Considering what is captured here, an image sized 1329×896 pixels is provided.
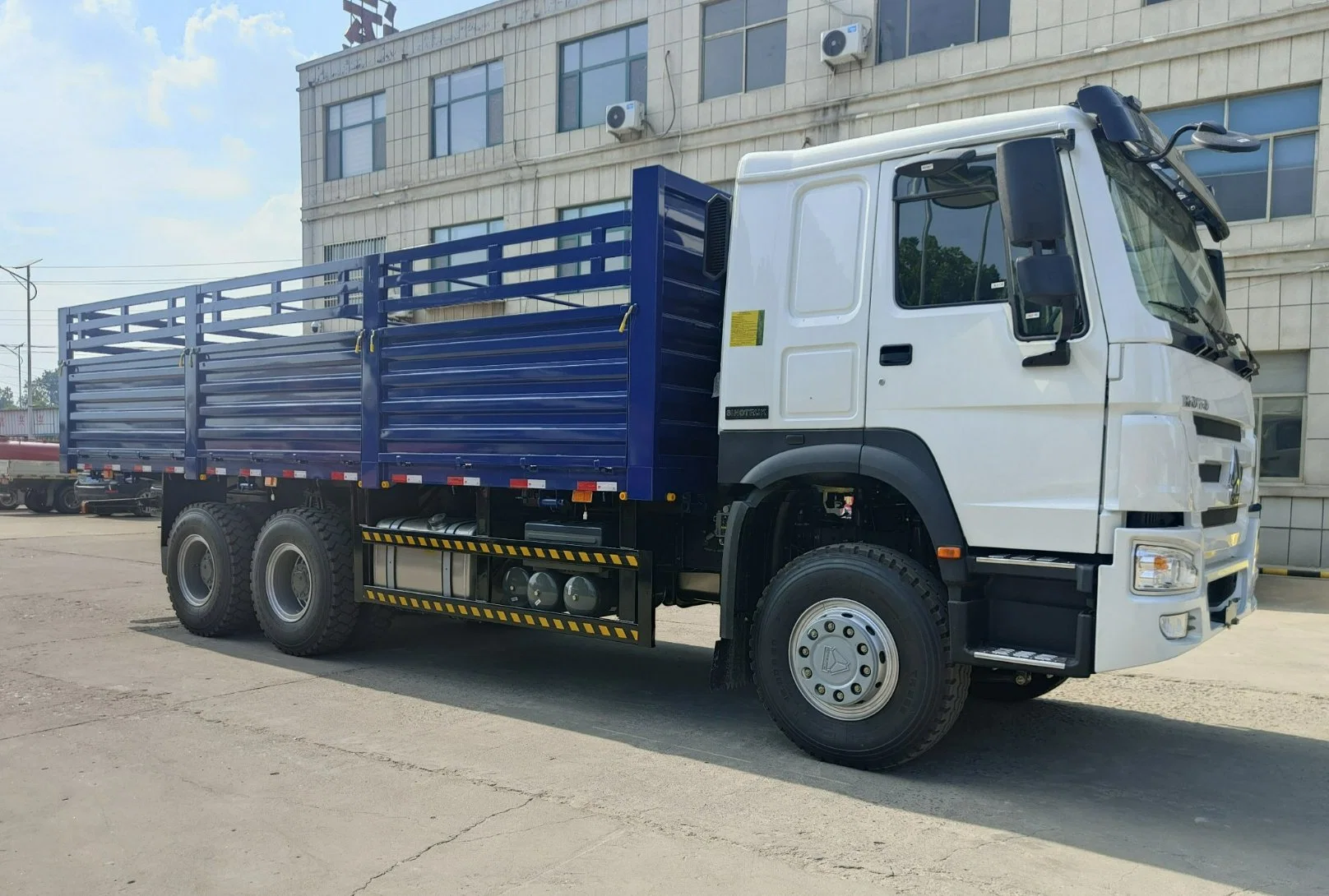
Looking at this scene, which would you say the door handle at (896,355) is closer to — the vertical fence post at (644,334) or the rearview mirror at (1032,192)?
the rearview mirror at (1032,192)

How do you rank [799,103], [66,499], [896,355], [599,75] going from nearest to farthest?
[896,355] → [799,103] → [599,75] → [66,499]

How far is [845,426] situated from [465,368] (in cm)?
280

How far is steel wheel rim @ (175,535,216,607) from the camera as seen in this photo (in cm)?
884

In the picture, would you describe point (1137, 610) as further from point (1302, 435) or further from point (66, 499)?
point (66, 499)

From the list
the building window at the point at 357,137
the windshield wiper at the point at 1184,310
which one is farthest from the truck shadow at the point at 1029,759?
the building window at the point at 357,137

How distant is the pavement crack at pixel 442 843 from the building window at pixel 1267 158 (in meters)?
12.9

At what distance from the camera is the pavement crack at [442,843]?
12.4 feet

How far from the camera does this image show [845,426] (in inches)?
205

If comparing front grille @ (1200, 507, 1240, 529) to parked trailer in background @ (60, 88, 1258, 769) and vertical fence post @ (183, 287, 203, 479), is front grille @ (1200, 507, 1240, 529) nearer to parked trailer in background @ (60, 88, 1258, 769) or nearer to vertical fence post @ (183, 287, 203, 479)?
parked trailer in background @ (60, 88, 1258, 769)

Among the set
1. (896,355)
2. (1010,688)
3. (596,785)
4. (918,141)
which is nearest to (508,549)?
(596,785)

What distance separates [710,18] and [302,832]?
17608 millimetres

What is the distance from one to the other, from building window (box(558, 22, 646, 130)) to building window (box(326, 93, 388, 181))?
5.64 meters

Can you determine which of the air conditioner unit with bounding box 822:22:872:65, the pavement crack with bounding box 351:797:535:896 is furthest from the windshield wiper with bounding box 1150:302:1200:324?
the air conditioner unit with bounding box 822:22:872:65

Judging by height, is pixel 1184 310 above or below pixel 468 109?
below
